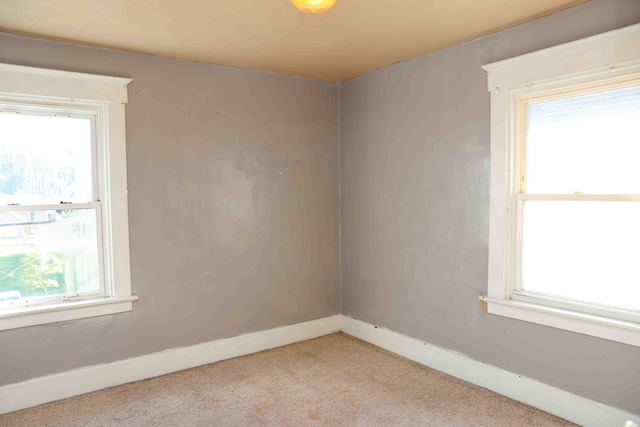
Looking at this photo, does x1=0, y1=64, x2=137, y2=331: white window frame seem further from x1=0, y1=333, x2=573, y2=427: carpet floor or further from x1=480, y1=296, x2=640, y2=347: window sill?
x1=480, y1=296, x2=640, y2=347: window sill

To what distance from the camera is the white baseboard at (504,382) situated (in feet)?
7.97

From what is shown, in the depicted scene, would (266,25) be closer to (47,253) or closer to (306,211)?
(306,211)

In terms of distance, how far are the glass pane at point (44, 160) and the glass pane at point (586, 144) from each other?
3032 millimetres

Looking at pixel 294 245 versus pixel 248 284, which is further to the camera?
pixel 294 245

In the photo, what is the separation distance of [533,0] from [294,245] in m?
2.57

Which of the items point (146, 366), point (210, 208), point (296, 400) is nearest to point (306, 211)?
point (210, 208)

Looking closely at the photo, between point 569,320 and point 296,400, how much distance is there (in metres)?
1.77

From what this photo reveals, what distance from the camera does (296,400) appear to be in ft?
9.41

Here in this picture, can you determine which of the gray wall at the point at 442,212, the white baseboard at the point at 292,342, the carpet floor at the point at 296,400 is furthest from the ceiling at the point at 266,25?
the carpet floor at the point at 296,400

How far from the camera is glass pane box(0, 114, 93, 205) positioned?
9.12 ft

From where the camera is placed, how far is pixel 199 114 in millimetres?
3379

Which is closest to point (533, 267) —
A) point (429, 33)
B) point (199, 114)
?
point (429, 33)

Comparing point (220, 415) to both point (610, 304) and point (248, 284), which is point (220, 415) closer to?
point (248, 284)

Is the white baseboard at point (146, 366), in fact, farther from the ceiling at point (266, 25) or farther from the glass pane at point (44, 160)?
the ceiling at point (266, 25)
